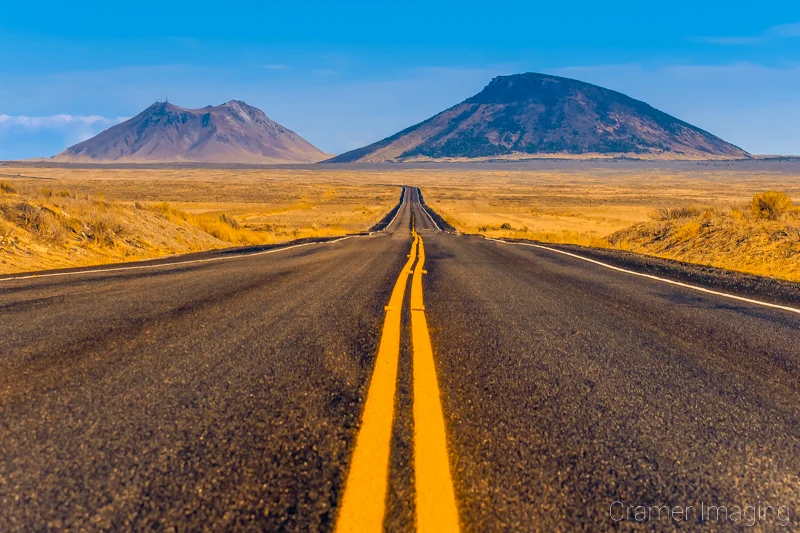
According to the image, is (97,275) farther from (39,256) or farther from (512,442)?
(512,442)

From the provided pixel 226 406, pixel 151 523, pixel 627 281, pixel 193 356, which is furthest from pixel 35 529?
pixel 627 281

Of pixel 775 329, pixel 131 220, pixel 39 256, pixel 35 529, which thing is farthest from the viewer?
pixel 131 220

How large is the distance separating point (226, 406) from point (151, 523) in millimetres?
982

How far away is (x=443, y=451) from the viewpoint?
231 cm

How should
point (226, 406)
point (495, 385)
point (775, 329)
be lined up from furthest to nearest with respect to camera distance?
point (775, 329) → point (495, 385) → point (226, 406)

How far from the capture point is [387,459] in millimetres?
2213

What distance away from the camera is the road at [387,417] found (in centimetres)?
193

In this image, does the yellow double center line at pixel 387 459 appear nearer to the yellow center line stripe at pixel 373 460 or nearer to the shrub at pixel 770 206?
the yellow center line stripe at pixel 373 460

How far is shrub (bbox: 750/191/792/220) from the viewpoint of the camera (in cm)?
1619

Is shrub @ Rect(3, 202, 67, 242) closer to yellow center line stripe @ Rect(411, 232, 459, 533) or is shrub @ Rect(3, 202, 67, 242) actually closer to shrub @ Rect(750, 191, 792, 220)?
yellow center line stripe @ Rect(411, 232, 459, 533)

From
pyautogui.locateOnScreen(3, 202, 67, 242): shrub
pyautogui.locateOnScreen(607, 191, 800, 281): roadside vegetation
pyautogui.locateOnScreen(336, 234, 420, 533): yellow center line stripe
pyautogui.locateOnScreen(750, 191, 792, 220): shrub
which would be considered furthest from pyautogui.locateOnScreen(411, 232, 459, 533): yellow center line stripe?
pyautogui.locateOnScreen(750, 191, 792, 220): shrub

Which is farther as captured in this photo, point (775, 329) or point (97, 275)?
point (97, 275)

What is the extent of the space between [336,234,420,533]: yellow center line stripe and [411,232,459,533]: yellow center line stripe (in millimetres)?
145

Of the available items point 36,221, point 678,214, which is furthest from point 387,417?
point 678,214
